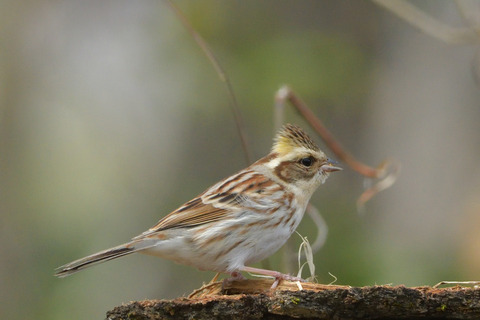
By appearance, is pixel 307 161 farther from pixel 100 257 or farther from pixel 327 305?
pixel 327 305

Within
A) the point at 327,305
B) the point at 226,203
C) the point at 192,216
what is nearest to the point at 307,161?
the point at 226,203

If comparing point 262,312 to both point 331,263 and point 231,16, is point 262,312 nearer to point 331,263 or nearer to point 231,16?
point 331,263

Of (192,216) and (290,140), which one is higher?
(290,140)

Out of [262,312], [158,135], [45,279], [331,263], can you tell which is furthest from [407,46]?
[262,312]

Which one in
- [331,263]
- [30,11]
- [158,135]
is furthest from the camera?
[158,135]

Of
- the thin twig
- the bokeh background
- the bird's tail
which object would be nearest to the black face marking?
the bird's tail

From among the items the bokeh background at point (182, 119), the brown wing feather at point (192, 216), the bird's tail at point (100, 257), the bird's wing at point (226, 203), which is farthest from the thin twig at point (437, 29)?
the bird's tail at point (100, 257)
